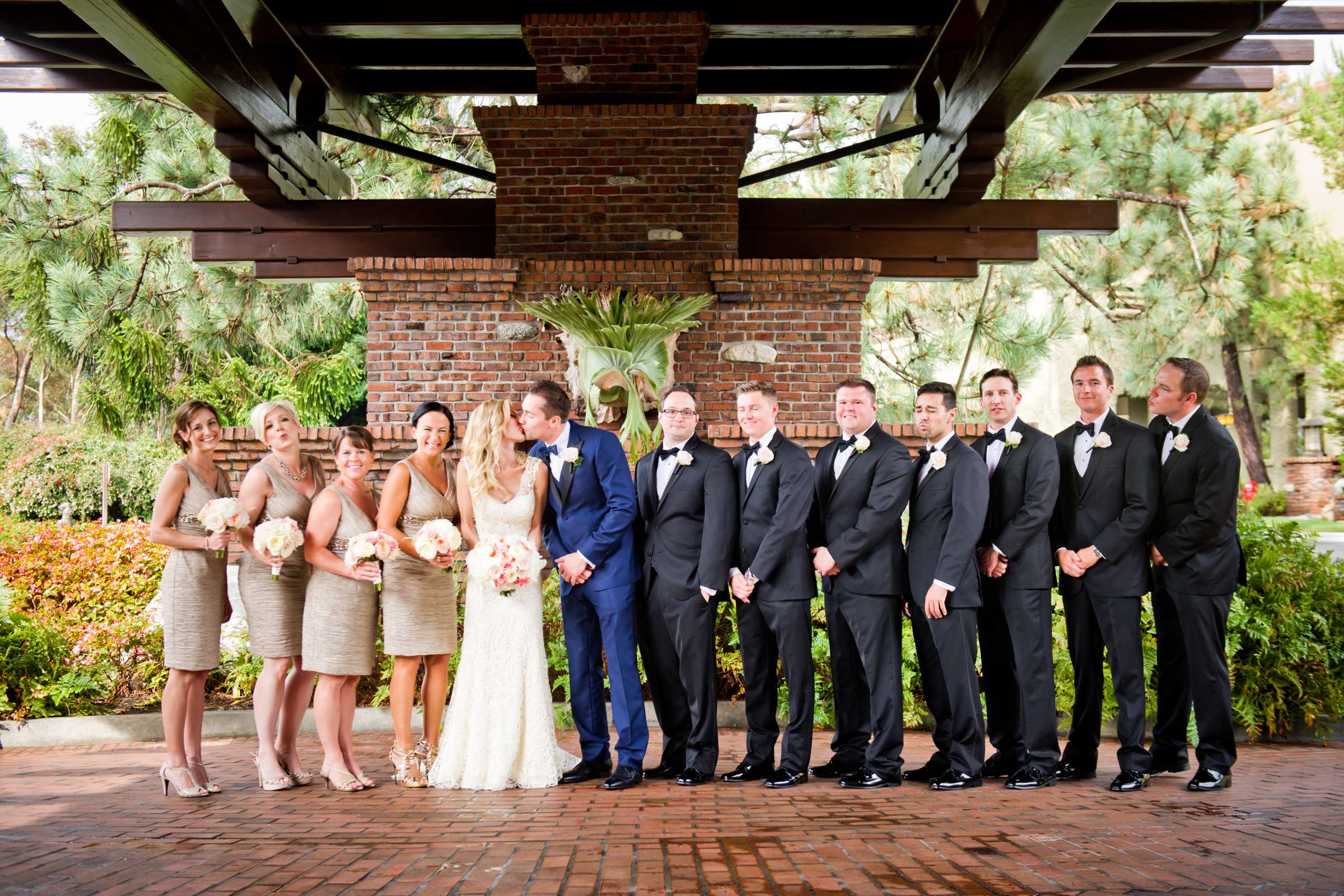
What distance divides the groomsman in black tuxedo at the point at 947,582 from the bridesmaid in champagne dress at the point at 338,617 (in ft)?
9.44

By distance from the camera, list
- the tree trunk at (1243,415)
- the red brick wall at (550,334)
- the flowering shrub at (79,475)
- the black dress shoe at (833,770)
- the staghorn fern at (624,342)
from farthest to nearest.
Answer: the tree trunk at (1243,415), the flowering shrub at (79,475), the red brick wall at (550,334), the staghorn fern at (624,342), the black dress shoe at (833,770)

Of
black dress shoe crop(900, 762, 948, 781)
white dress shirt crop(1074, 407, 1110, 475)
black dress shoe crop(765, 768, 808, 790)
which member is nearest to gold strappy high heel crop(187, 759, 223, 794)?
black dress shoe crop(765, 768, 808, 790)

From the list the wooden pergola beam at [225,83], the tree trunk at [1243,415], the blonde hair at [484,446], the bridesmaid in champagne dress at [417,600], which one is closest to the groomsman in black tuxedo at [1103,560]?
the blonde hair at [484,446]

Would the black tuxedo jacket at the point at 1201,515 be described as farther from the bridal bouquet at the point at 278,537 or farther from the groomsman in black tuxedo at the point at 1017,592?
the bridal bouquet at the point at 278,537

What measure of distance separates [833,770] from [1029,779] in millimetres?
1021

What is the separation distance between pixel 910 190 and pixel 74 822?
9541mm

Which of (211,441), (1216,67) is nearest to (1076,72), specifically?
(1216,67)

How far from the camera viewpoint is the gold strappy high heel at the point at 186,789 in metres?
5.57

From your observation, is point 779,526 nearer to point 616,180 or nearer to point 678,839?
point 678,839

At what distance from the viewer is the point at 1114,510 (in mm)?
5746

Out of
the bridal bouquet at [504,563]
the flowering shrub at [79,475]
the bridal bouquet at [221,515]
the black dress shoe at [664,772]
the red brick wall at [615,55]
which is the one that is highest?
the red brick wall at [615,55]

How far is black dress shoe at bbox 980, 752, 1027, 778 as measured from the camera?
5930 millimetres

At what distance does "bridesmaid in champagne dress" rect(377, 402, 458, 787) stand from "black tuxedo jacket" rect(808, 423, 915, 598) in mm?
2053

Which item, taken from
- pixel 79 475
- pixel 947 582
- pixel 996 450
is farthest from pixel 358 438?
pixel 79 475
